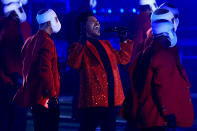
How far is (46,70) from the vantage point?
431 cm

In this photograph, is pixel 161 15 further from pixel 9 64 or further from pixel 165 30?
pixel 9 64

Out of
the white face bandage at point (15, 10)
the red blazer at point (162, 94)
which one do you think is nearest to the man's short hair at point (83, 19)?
the red blazer at point (162, 94)

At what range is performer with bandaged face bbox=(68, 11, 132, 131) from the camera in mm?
4289

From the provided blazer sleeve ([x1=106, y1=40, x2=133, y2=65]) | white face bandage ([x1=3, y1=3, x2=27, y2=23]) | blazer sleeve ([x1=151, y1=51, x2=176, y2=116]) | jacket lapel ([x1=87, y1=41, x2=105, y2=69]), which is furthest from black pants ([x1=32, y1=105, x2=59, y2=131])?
white face bandage ([x1=3, y1=3, x2=27, y2=23])

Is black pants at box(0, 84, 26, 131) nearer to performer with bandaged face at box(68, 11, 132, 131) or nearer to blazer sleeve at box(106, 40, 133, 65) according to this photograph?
performer with bandaged face at box(68, 11, 132, 131)

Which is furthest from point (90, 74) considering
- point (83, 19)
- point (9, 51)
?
point (9, 51)

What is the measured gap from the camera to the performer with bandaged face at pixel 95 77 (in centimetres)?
429

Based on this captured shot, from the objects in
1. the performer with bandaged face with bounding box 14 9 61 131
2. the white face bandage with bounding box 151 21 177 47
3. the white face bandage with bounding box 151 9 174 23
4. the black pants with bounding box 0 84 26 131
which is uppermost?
the white face bandage with bounding box 151 9 174 23

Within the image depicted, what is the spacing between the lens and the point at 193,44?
10.3 meters

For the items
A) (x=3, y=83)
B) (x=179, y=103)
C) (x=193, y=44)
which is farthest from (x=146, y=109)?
(x=193, y=44)

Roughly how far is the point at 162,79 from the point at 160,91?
4.1 inches

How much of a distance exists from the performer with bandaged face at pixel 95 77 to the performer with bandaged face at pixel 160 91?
556 mm

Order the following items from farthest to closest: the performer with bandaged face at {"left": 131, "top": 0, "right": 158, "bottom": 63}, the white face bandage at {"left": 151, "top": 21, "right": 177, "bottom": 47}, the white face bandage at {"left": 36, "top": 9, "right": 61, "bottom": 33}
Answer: the performer with bandaged face at {"left": 131, "top": 0, "right": 158, "bottom": 63} → the white face bandage at {"left": 36, "top": 9, "right": 61, "bottom": 33} → the white face bandage at {"left": 151, "top": 21, "right": 177, "bottom": 47}

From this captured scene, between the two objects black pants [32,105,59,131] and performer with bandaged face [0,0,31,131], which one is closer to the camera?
black pants [32,105,59,131]
